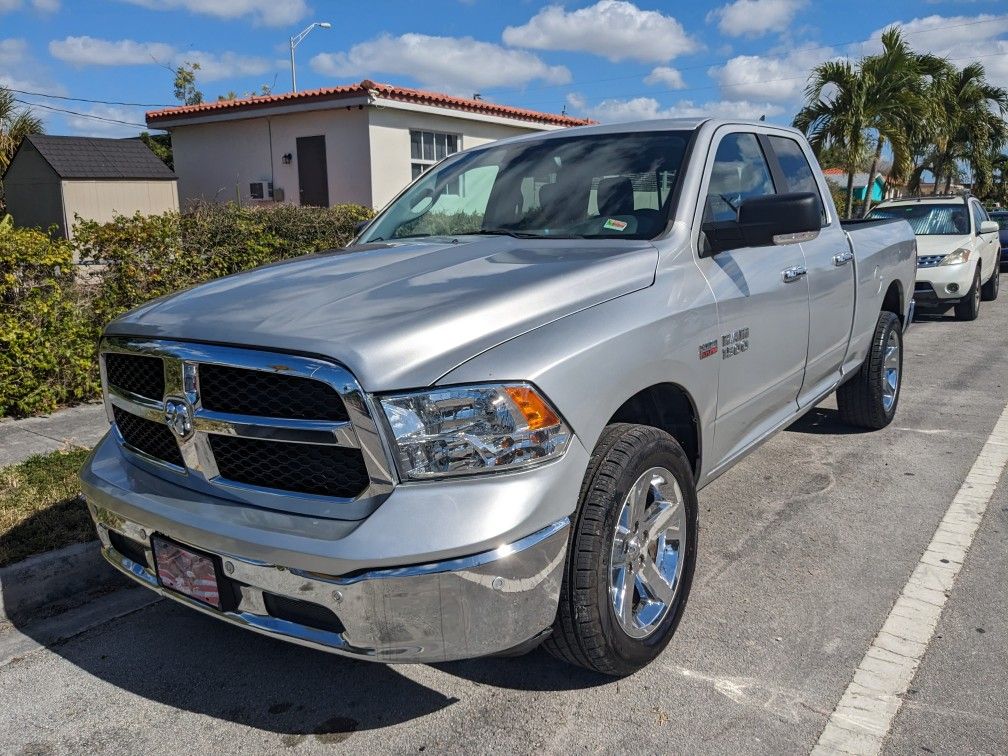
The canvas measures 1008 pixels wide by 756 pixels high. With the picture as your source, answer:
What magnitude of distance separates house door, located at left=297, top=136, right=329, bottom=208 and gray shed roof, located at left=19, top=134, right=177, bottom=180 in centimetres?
337

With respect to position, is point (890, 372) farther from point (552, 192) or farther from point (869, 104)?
point (869, 104)

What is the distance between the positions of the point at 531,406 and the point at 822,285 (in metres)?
2.57

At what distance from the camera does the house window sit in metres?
17.3

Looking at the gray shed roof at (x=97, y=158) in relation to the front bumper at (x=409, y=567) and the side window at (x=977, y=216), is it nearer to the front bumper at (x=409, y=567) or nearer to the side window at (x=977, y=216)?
the side window at (x=977, y=216)

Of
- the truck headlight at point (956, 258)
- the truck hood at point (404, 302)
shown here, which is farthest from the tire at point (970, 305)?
the truck hood at point (404, 302)

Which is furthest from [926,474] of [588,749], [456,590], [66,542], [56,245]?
[56,245]

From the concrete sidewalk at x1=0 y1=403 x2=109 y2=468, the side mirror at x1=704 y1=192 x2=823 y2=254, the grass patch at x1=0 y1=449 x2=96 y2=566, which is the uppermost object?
the side mirror at x1=704 y1=192 x2=823 y2=254

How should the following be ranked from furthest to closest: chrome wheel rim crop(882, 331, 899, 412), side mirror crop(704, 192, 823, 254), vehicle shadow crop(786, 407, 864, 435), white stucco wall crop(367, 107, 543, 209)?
white stucco wall crop(367, 107, 543, 209) → vehicle shadow crop(786, 407, 864, 435) → chrome wheel rim crop(882, 331, 899, 412) → side mirror crop(704, 192, 823, 254)

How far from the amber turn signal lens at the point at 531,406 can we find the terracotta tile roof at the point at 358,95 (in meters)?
14.2

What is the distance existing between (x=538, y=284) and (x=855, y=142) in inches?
668

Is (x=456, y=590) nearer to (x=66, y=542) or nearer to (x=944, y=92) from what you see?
(x=66, y=542)

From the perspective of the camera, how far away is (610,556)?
263 cm

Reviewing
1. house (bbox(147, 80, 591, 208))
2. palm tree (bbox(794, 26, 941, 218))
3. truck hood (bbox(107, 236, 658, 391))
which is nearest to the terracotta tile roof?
house (bbox(147, 80, 591, 208))

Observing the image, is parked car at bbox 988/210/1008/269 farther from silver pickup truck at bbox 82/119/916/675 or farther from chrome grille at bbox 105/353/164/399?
chrome grille at bbox 105/353/164/399
